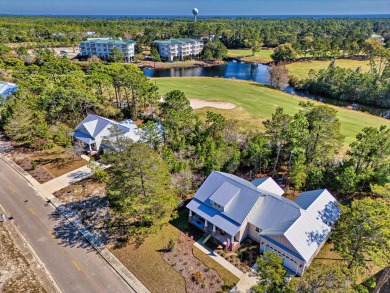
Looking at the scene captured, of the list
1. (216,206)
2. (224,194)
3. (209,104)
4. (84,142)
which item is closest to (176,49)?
(209,104)

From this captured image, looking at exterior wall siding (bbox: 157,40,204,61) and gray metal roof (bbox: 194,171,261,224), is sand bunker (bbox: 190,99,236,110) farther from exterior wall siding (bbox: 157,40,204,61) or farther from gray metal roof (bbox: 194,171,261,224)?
exterior wall siding (bbox: 157,40,204,61)

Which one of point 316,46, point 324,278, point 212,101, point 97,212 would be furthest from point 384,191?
point 316,46

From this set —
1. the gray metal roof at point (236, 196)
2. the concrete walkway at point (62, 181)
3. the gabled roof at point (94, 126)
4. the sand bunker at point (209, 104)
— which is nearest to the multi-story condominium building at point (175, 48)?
the sand bunker at point (209, 104)

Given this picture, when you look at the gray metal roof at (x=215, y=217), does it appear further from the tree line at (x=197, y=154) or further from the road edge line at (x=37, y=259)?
the road edge line at (x=37, y=259)

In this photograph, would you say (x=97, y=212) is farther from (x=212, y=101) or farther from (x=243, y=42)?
(x=243, y=42)

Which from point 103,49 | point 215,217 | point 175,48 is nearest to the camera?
point 215,217

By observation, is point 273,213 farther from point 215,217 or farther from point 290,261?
point 215,217

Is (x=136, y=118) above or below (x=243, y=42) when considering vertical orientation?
below
